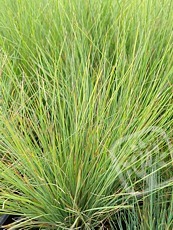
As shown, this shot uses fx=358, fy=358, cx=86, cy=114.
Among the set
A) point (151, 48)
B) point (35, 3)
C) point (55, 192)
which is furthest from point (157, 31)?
point (55, 192)

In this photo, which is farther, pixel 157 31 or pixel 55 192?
pixel 157 31

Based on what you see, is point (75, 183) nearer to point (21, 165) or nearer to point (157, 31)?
point (21, 165)

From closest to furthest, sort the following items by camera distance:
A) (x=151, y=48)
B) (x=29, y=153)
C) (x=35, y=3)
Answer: (x=29, y=153) → (x=151, y=48) → (x=35, y=3)

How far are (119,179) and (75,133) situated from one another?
0.13 meters

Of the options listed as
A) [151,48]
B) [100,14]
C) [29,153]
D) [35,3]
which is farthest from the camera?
[35,3]

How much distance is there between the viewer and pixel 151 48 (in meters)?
0.92

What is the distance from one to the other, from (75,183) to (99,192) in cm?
5

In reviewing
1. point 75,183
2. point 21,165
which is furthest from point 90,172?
point 21,165

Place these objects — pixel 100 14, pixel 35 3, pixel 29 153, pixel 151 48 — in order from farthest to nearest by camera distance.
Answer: pixel 35 3 < pixel 100 14 < pixel 151 48 < pixel 29 153

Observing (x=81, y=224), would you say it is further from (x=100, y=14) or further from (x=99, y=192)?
(x=100, y=14)

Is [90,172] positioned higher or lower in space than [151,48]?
lower

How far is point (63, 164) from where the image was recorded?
675mm

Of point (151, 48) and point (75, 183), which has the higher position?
point (151, 48)

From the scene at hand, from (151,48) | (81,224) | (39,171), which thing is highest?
(151,48)
